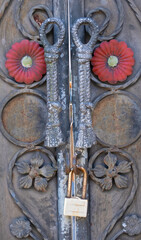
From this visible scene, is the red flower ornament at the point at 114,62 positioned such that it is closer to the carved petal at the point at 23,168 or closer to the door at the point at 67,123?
the door at the point at 67,123

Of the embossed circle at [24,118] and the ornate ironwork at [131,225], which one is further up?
the embossed circle at [24,118]

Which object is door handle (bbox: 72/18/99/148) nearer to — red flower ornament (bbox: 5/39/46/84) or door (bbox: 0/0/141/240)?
door (bbox: 0/0/141/240)

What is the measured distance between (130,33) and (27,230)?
2.40 feet

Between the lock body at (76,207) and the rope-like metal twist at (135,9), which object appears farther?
the rope-like metal twist at (135,9)

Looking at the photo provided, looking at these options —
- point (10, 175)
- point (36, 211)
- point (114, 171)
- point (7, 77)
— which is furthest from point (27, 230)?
point (7, 77)

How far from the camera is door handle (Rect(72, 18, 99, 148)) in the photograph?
5.49 ft

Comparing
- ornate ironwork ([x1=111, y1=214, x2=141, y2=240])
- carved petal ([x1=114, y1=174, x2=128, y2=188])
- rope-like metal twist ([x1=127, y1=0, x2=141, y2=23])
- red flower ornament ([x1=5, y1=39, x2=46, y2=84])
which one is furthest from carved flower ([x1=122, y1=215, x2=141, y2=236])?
rope-like metal twist ([x1=127, y1=0, x2=141, y2=23])

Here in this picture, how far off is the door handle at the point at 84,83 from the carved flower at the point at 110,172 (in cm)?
10

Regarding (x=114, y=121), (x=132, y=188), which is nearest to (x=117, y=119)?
(x=114, y=121)

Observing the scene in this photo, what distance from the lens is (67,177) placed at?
5.72ft

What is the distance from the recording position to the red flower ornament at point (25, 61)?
1.73 m

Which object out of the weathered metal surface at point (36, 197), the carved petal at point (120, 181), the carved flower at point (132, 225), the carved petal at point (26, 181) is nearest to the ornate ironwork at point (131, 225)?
the carved flower at point (132, 225)

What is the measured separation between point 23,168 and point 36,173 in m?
0.05

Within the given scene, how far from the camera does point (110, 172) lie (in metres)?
1.75
